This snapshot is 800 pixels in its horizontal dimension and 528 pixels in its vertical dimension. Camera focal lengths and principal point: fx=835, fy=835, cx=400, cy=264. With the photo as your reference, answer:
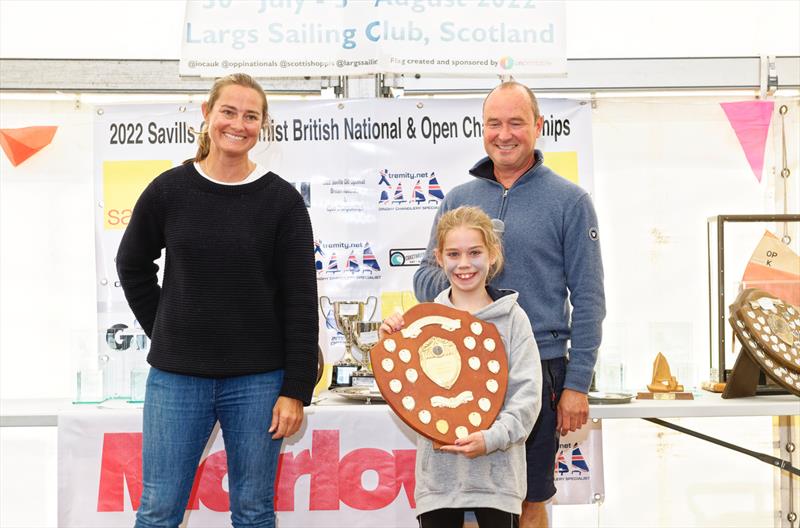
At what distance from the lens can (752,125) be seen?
145 inches

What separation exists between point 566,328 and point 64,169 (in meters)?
2.40

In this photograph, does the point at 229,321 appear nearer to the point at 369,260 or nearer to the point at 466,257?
the point at 466,257

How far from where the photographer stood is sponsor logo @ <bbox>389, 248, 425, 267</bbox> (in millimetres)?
3623

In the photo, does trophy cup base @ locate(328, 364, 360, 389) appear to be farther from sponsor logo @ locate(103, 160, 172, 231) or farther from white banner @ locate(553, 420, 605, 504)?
sponsor logo @ locate(103, 160, 172, 231)

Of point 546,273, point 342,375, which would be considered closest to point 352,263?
point 342,375

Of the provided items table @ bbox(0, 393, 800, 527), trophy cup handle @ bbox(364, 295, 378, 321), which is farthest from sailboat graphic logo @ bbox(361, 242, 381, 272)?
table @ bbox(0, 393, 800, 527)

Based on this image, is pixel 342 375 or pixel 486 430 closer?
pixel 486 430

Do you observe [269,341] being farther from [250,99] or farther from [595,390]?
[595,390]

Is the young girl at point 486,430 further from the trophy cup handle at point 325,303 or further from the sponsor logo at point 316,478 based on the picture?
the trophy cup handle at point 325,303

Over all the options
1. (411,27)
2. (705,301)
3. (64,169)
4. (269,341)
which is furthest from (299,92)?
(705,301)

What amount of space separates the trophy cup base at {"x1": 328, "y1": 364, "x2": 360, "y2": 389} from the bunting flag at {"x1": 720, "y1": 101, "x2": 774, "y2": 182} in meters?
1.97

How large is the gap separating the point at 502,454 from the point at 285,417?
57 cm

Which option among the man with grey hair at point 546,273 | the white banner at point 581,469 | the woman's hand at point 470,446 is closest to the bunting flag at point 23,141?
the man with grey hair at point 546,273

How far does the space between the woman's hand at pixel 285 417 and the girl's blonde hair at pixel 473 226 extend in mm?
569
